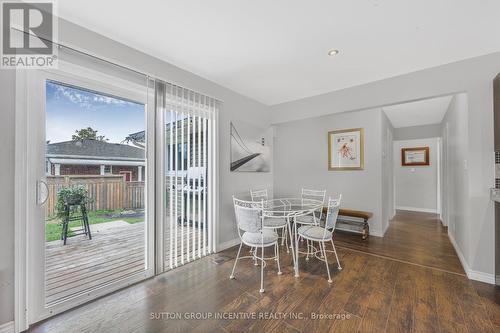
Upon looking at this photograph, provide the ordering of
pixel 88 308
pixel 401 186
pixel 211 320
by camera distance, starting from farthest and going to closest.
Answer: pixel 401 186 < pixel 88 308 < pixel 211 320

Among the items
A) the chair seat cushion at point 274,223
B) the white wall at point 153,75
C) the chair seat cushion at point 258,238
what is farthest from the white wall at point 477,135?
the white wall at point 153,75

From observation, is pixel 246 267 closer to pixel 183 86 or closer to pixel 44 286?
pixel 44 286

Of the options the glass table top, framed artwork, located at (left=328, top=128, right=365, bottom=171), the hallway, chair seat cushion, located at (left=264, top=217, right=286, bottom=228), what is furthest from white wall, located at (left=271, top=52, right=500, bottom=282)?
chair seat cushion, located at (left=264, top=217, right=286, bottom=228)

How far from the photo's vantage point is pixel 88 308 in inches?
73.6

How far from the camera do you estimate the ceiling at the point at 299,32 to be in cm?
167

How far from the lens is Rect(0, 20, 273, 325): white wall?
156 centimetres

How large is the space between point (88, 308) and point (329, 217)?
2567 millimetres

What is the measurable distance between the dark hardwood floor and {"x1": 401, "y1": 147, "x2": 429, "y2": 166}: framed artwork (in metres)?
4.43

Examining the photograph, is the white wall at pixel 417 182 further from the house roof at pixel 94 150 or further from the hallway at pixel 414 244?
the house roof at pixel 94 150

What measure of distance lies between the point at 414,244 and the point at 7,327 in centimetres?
493

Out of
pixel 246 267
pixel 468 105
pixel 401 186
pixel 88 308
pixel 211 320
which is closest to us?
pixel 211 320

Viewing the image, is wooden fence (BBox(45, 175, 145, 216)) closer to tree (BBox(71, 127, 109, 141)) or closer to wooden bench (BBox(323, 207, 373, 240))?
tree (BBox(71, 127, 109, 141))

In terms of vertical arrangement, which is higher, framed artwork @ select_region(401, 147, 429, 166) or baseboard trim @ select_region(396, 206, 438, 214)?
framed artwork @ select_region(401, 147, 429, 166)

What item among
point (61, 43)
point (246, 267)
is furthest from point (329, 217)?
point (61, 43)
